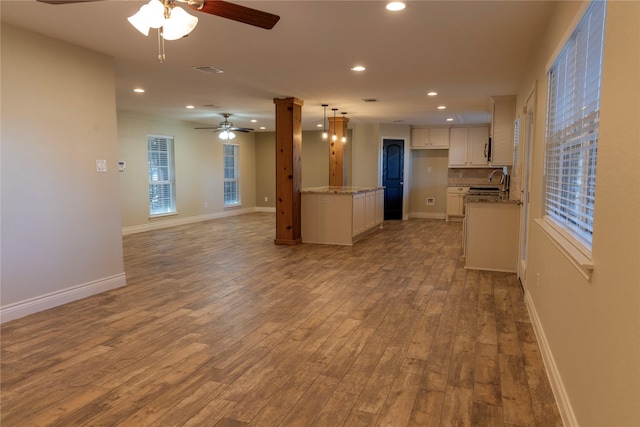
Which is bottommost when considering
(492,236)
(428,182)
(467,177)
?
(492,236)

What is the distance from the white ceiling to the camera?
312cm

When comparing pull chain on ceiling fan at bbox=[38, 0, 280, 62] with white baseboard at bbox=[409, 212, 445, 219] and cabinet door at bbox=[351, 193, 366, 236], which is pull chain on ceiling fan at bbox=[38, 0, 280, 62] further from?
white baseboard at bbox=[409, 212, 445, 219]

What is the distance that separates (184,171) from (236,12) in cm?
807

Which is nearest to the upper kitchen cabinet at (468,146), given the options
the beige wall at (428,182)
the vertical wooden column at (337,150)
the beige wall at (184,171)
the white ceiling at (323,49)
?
the beige wall at (428,182)

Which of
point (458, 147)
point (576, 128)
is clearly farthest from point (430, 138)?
point (576, 128)

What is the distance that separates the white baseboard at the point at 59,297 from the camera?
3.53 metres

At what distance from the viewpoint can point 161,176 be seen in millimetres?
9383

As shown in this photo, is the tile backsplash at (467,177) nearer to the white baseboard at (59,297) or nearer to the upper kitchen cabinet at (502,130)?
the upper kitchen cabinet at (502,130)

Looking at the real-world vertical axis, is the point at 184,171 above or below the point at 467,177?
above

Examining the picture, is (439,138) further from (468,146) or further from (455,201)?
(455,201)

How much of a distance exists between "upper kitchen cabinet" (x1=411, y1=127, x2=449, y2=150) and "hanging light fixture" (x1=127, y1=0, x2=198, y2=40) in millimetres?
9164

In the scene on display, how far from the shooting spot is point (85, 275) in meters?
4.19

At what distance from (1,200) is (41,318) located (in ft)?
3.42

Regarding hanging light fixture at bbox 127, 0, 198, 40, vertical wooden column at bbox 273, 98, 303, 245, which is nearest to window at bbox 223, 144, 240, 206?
vertical wooden column at bbox 273, 98, 303, 245
